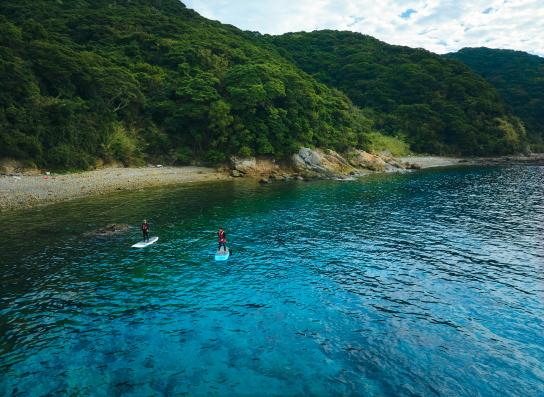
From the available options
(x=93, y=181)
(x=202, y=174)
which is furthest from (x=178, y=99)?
(x=93, y=181)

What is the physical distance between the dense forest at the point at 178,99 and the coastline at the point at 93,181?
4403 mm

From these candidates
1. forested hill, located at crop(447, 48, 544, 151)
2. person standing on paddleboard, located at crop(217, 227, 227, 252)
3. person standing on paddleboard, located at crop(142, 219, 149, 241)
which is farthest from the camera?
forested hill, located at crop(447, 48, 544, 151)

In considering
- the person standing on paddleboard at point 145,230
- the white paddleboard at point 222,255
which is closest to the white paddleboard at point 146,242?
the person standing on paddleboard at point 145,230

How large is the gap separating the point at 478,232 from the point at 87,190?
50920 millimetres

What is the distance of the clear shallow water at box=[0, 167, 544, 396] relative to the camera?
14445 mm

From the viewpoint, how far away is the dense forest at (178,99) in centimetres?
5725

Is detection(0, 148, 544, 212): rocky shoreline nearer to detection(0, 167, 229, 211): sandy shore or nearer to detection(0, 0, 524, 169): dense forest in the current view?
detection(0, 167, 229, 211): sandy shore

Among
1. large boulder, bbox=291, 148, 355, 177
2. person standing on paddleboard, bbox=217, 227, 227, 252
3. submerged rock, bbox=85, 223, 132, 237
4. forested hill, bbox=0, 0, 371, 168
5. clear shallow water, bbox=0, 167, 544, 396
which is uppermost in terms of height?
forested hill, bbox=0, 0, 371, 168

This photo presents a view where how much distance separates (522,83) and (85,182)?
191 m

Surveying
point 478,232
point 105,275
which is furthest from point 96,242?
point 478,232

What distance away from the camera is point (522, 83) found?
164250 millimetres

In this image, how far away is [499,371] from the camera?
48.6 feet

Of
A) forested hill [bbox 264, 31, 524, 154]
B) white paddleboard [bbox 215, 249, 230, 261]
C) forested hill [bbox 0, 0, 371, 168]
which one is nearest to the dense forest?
forested hill [bbox 0, 0, 371, 168]

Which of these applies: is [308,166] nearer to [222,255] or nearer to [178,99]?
[178,99]
